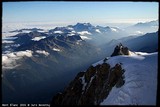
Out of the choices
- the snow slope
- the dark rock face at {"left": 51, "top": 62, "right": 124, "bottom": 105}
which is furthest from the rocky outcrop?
the snow slope

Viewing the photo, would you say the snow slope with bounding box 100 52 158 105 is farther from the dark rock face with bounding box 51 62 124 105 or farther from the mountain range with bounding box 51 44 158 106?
the dark rock face with bounding box 51 62 124 105

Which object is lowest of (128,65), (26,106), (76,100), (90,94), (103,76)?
(76,100)

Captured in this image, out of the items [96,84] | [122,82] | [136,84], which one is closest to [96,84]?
[96,84]

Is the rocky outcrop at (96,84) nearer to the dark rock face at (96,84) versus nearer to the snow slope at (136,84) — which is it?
the dark rock face at (96,84)

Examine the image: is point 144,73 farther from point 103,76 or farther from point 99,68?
point 99,68

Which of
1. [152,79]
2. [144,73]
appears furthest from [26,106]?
[144,73]

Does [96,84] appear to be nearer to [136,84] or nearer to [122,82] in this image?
[122,82]
